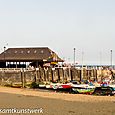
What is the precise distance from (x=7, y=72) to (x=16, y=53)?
2685cm

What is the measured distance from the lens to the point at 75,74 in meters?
76.2

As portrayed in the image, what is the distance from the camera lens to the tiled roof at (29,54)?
276 ft

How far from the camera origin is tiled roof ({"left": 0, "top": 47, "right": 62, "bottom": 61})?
8425 cm

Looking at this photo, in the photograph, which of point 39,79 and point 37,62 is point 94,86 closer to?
point 39,79

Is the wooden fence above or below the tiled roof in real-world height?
below

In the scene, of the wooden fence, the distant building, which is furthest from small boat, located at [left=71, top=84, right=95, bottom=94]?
the distant building

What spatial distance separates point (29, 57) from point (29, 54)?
1.43m

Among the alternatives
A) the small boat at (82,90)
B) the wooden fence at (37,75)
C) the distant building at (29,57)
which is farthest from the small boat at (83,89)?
the distant building at (29,57)

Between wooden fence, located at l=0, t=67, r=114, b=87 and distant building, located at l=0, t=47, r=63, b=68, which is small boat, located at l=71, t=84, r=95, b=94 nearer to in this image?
wooden fence, located at l=0, t=67, r=114, b=87

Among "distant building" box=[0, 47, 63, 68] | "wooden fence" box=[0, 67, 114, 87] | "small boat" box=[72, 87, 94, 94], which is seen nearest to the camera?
"small boat" box=[72, 87, 94, 94]

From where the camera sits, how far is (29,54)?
86375 mm

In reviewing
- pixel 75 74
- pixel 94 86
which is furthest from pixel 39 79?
pixel 94 86

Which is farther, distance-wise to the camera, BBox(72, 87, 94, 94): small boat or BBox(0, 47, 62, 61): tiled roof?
BBox(0, 47, 62, 61): tiled roof

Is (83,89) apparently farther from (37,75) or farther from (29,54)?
(29,54)
